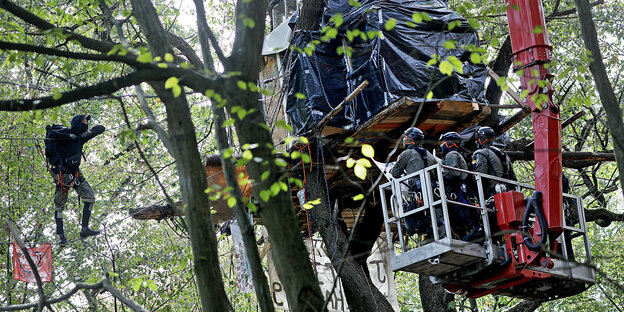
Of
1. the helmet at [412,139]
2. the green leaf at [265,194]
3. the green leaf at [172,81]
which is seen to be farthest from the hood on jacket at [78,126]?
the green leaf at [265,194]

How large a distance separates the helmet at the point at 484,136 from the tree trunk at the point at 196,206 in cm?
554

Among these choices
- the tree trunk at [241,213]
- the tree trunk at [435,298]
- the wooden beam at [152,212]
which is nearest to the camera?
the tree trunk at [241,213]

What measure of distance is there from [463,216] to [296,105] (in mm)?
3773

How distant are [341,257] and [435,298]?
2051 millimetres

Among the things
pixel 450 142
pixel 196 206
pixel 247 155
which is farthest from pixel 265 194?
pixel 450 142

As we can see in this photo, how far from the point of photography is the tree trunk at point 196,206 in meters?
5.65

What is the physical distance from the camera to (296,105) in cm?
1270

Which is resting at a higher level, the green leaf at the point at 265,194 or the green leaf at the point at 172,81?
the green leaf at the point at 172,81

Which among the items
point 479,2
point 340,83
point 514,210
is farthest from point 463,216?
point 479,2

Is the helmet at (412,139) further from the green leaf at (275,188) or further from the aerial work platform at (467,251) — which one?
the green leaf at (275,188)

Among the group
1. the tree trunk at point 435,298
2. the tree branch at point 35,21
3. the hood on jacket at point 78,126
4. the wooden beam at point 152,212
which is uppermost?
the hood on jacket at point 78,126

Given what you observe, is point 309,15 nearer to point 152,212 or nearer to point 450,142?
point 450,142

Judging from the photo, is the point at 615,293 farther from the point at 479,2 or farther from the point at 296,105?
the point at 296,105

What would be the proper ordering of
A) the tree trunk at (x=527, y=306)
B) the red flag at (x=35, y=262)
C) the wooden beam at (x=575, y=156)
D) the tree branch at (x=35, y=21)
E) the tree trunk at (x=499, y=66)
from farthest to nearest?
1. the red flag at (x=35, y=262)
2. the tree trunk at (x=499, y=66)
3. the wooden beam at (x=575, y=156)
4. the tree trunk at (x=527, y=306)
5. the tree branch at (x=35, y=21)
